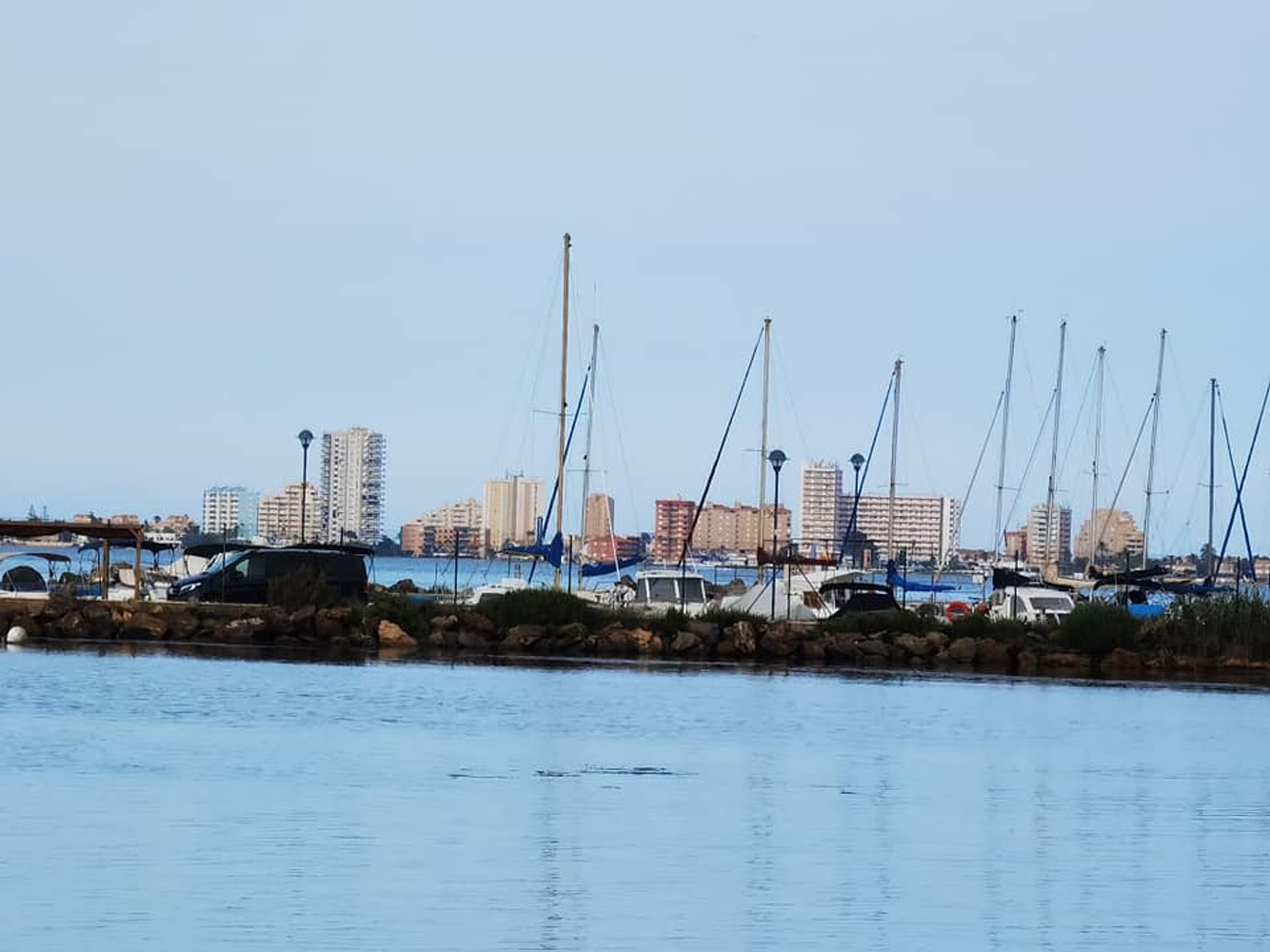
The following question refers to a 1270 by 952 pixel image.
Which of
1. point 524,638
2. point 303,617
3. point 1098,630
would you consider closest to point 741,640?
point 524,638

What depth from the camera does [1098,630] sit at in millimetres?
46844

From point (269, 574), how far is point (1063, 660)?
18556 millimetres

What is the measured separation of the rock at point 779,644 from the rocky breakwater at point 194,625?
8496mm

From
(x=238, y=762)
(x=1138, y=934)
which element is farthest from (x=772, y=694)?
(x=1138, y=934)

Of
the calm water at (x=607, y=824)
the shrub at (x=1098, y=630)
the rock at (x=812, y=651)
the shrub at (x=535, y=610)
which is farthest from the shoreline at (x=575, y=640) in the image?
the calm water at (x=607, y=824)

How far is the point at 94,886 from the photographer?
46.0 feet

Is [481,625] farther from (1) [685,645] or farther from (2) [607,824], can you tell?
(2) [607,824]

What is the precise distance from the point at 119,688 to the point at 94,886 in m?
18.0

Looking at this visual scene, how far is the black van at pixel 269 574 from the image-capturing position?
50.2 metres

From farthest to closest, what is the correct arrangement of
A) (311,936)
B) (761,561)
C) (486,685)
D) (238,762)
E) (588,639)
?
1. (761,561)
2. (588,639)
3. (486,685)
4. (238,762)
5. (311,936)

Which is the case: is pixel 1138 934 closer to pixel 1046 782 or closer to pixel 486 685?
pixel 1046 782

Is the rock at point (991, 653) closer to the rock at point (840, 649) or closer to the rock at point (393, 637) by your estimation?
the rock at point (840, 649)

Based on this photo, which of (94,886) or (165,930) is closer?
(165,930)

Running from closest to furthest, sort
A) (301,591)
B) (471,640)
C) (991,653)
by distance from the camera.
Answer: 1. (471,640)
2. (991,653)
3. (301,591)
